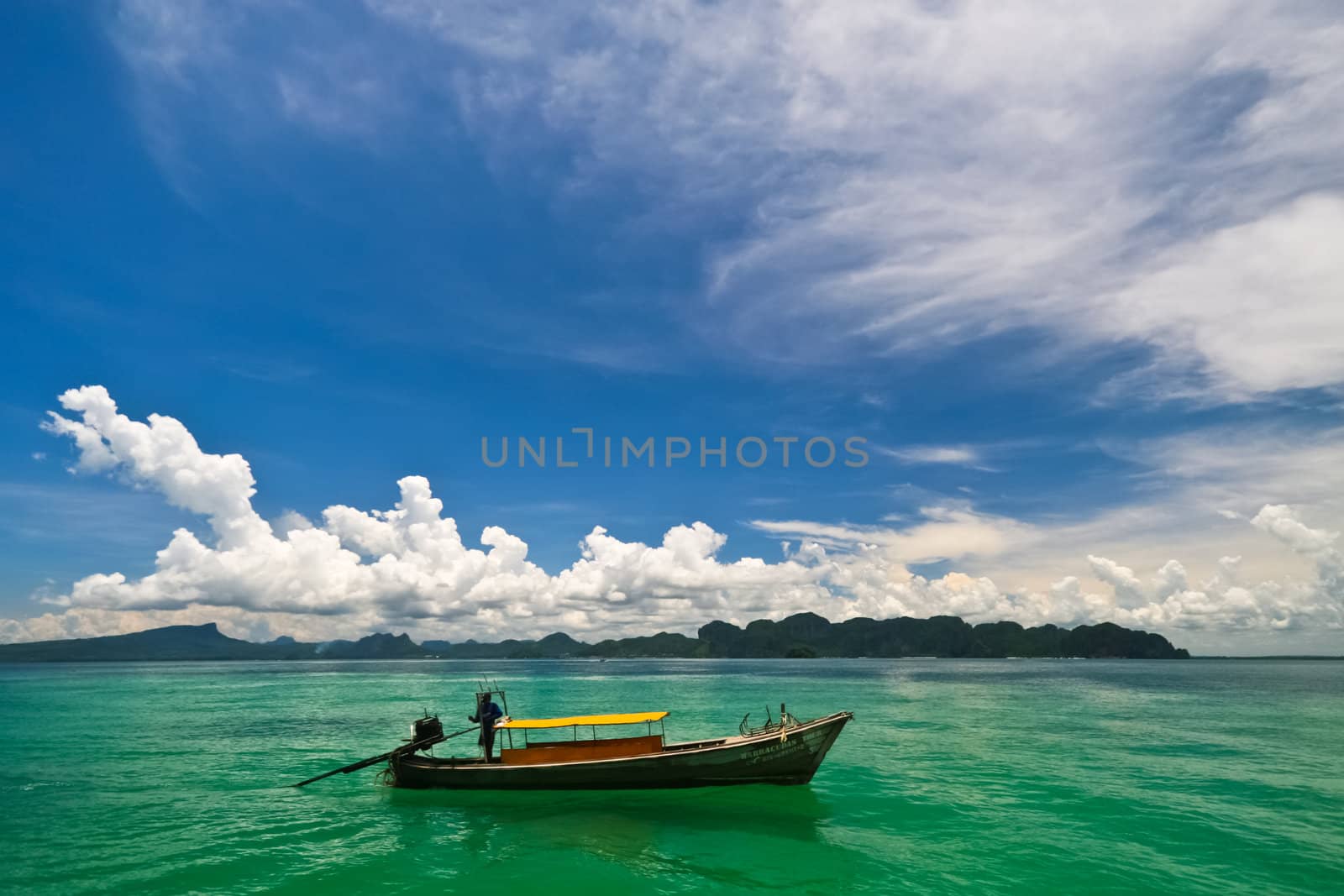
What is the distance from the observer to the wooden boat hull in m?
25.0

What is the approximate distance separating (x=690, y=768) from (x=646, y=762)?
1583 millimetres

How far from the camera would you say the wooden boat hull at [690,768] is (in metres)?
25.0

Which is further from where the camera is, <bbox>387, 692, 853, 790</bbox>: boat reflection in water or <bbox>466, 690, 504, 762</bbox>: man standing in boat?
Answer: <bbox>466, 690, 504, 762</bbox>: man standing in boat

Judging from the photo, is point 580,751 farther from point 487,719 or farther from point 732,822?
point 732,822

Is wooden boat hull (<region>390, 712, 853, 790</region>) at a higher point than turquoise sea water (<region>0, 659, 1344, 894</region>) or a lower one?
higher

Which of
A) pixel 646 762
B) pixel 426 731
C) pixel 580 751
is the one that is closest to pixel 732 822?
pixel 646 762

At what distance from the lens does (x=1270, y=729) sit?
166ft

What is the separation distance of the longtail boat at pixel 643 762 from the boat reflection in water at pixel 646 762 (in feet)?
0.10

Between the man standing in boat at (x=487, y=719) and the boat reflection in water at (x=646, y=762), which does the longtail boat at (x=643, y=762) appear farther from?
the man standing in boat at (x=487, y=719)

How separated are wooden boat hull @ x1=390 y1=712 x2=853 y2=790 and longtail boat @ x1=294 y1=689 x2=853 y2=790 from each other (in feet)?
0.10

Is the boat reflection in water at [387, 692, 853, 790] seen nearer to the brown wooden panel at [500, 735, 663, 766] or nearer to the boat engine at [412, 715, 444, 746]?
the brown wooden panel at [500, 735, 663, 766]

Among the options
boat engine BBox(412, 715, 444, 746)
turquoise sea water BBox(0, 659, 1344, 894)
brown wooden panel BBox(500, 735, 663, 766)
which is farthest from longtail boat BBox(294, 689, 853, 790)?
boat engine BBox(412, 715, 444, 746)

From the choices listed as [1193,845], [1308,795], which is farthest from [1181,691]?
[1193,845]

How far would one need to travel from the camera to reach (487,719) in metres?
28.2
